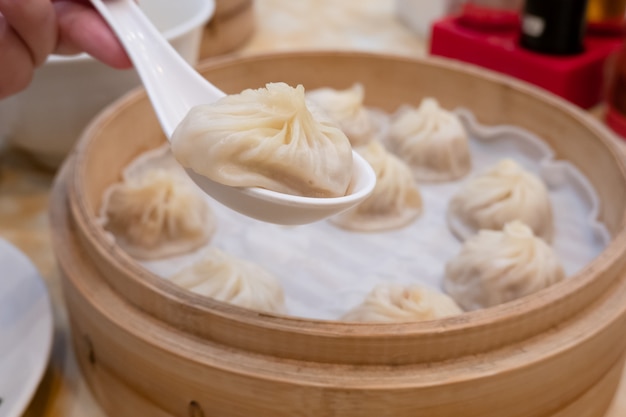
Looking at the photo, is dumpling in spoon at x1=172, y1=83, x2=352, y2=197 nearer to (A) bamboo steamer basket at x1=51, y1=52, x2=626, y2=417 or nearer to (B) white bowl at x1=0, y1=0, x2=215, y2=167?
(A) bamboo steamer basket at x1=51, y1=52, x2=626, y2=417

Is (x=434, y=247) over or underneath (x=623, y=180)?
underneath

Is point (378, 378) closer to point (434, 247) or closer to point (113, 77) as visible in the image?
point (434, 247)

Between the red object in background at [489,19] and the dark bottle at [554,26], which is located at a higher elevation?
the dark bottle at [554,26]

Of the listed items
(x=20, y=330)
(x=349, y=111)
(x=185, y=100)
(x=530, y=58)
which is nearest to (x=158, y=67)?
(x=185, y=100)

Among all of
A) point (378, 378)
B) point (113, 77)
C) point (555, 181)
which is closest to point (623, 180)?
point (555, 181)

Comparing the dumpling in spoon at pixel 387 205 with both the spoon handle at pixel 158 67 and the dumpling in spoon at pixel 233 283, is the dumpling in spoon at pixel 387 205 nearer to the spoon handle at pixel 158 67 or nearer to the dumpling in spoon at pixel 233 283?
the dumpling in spoon at pixel 233 283

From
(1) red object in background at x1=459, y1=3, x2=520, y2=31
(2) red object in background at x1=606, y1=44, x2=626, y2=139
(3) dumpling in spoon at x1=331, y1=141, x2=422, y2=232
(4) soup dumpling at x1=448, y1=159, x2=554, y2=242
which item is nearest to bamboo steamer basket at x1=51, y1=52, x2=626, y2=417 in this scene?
(4) soup dumpling at x1=448, y1=159, x2=554, y2=242

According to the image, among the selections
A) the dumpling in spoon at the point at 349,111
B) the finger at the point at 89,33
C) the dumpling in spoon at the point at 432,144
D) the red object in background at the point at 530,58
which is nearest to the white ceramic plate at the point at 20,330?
the finger at the point at 89,33
